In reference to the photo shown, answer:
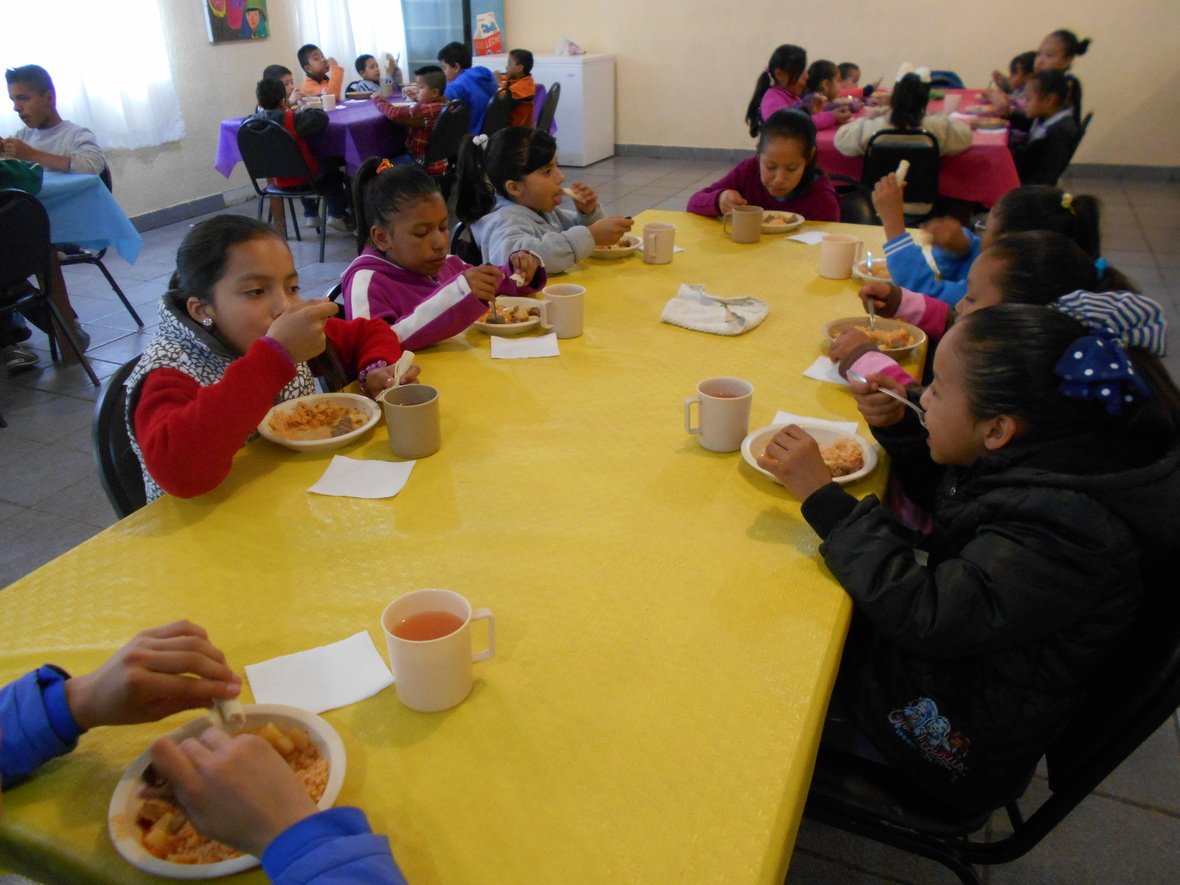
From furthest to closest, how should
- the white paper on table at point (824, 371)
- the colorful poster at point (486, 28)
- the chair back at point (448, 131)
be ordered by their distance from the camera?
the colorful poster at point (486, 28), the chair back at point (448, 131), the white paper on table at point (824, 371)

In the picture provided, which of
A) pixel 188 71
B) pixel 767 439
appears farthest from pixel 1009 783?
pixel 188 71

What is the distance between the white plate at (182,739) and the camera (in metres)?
0.67

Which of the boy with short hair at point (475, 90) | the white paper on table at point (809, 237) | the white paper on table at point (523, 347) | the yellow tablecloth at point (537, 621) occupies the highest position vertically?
the boy with short hair at point (475, 90)

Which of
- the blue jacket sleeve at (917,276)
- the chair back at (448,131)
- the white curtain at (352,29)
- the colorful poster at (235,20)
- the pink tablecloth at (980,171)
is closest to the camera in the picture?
the blue jacket sleeve at (917,276)

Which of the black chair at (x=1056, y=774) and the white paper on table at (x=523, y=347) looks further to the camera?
the white paper on table at (x=523, y=347)

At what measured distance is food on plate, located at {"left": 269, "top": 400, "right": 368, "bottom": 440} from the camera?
54.5 inches

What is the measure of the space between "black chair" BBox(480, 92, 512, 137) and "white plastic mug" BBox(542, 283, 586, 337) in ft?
14.6

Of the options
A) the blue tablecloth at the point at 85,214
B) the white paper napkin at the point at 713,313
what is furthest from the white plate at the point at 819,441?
the blue tablecloth at the point at 85,214

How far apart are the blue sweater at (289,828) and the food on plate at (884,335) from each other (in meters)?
1.42

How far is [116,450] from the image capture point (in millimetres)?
1383

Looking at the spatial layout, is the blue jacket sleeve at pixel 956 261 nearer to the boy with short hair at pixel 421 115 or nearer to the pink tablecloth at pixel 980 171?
the pink tablecloth at pixel 980 171

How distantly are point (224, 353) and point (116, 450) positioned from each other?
0.25 m

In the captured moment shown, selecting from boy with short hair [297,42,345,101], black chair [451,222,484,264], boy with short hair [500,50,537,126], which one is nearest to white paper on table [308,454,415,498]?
black chair [451,222,484,264]

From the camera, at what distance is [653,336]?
6.07ft
